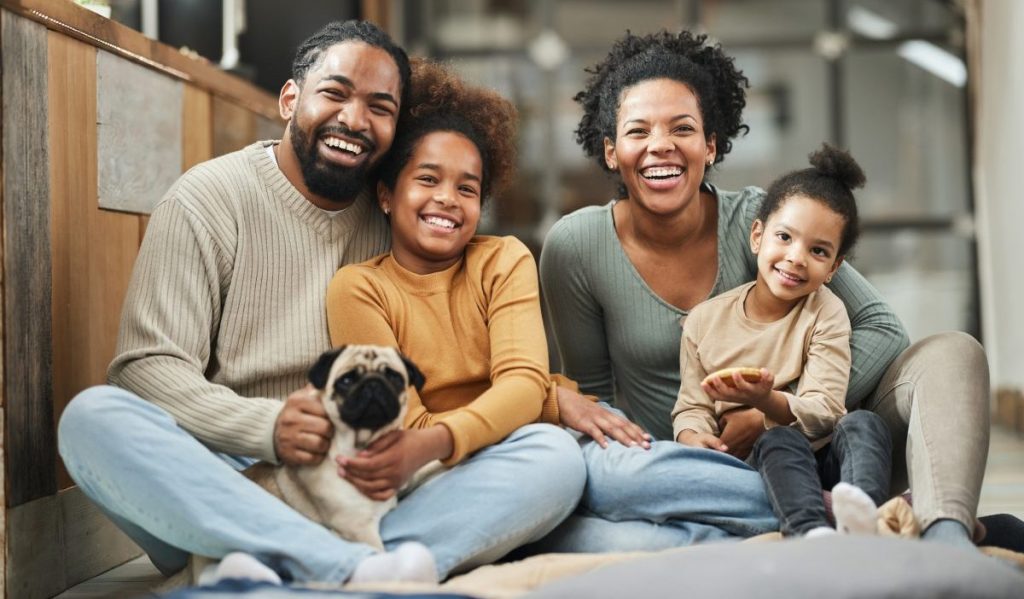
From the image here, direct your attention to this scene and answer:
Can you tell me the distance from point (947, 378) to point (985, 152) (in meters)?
3.70

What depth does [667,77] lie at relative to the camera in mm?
2168

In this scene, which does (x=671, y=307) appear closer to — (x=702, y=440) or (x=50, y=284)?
(x=702, y=440)

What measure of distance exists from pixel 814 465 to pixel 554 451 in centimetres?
44

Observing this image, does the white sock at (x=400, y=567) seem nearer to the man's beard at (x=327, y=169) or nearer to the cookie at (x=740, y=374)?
the cookie at (x=740, y=374)

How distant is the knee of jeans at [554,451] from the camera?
1798 mm

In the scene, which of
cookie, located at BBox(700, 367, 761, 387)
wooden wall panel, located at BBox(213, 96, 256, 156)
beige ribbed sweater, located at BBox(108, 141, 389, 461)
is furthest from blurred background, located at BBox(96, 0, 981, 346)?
cookie, located at BBox(700, 367, 761, 387)

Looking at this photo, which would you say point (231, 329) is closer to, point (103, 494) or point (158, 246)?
point (158, 246)

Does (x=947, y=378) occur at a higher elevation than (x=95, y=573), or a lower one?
higher

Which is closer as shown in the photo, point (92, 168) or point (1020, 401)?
point (92, 168)

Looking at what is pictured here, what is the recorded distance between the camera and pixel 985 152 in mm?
5152

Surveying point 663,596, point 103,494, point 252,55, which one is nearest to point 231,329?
point 103,494

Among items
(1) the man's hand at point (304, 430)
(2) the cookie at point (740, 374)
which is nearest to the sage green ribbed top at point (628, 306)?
(2) the cookie at point (740, 374)

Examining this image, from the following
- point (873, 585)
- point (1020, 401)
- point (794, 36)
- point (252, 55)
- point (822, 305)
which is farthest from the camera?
point (794, 36)

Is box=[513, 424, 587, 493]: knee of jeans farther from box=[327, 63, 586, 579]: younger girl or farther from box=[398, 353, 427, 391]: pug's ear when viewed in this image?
box=[398, 353, 427, 391]: pug's ear
